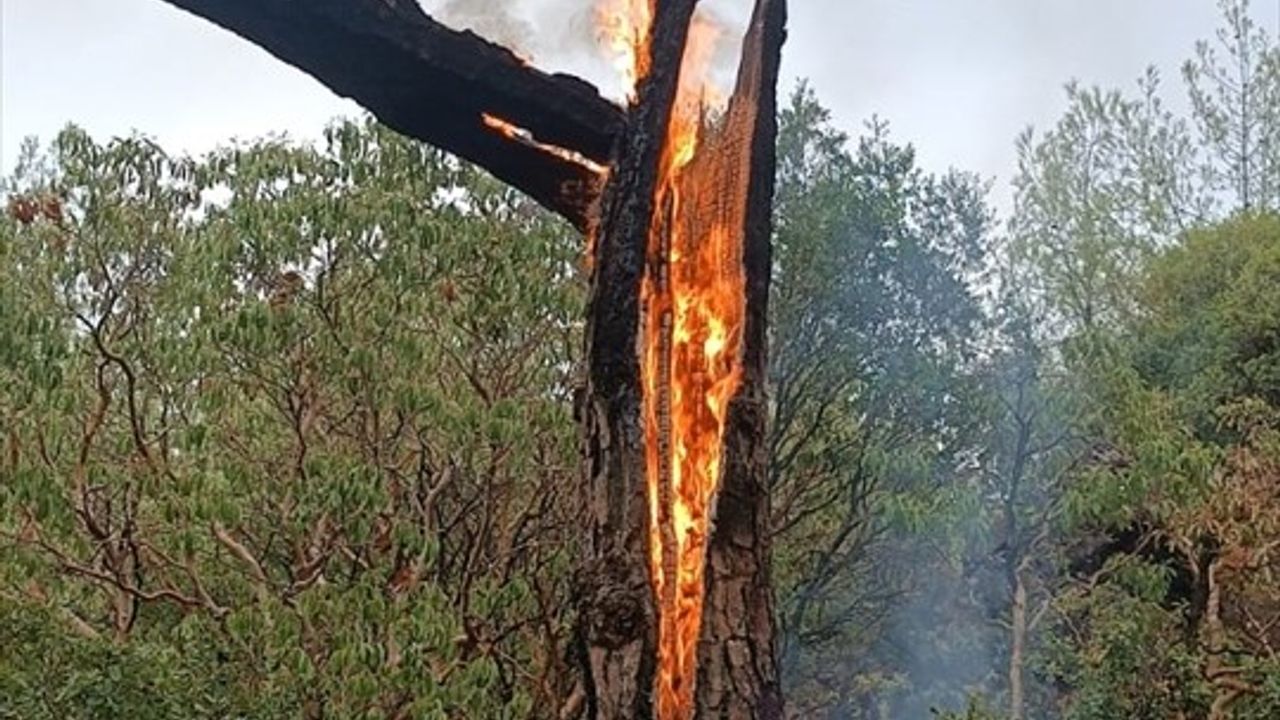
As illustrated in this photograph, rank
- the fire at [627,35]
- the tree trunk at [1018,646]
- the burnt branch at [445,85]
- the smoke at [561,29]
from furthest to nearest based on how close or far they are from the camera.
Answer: the tree trunk at [1018,646]
the smoke at [561,29]
the fire at [627,35]
the burnt branch at [445,85]

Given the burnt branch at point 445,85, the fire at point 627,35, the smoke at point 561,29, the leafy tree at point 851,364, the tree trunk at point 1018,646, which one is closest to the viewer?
the burnt branch at point 445,85

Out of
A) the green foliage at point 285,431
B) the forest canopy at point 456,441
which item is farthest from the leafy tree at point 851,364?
the green foliage at point 285,431

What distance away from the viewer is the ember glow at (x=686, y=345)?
245 centimetres

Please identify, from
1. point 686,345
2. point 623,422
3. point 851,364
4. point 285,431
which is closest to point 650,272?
point 686,345

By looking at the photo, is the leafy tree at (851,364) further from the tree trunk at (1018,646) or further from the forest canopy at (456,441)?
the tree trunk at (1018,646)

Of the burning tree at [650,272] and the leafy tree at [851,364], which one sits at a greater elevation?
the leafy tree at [851,364]

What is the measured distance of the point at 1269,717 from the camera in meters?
6.76

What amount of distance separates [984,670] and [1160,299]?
3258mm

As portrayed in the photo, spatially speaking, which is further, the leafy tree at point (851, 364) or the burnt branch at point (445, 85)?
the leafy tree at point (851, 364)

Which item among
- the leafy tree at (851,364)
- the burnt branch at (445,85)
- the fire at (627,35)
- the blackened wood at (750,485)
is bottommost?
the blackened wood at (750,485)

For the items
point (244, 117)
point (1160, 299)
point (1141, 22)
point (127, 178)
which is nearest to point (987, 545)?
point (1160, 299)

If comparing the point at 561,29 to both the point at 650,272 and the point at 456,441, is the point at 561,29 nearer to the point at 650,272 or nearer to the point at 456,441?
the point at 650,272

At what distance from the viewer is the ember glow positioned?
8.04 ft

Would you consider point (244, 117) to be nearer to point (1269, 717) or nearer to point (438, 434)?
point (438, 434)
